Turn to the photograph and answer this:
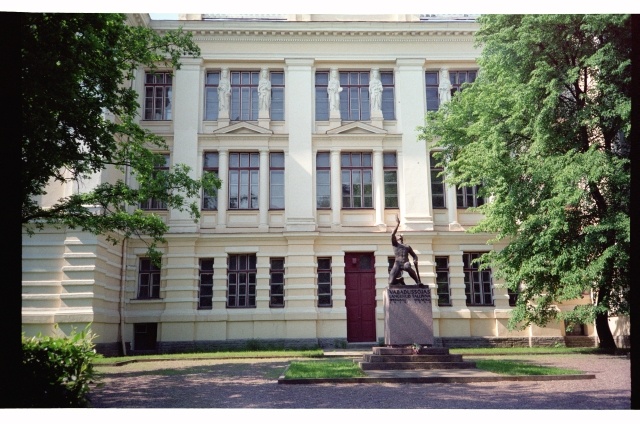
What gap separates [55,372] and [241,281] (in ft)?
49.8

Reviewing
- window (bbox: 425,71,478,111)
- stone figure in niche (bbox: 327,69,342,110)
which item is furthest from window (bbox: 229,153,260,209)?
window (bbox: 425,71,478,111)

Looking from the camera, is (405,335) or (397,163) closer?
(405,335)

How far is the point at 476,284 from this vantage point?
74.0ft

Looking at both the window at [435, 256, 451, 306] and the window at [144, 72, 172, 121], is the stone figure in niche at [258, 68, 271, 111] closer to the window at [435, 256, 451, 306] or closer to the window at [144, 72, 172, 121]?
the window at [144, 72, 172, 121]

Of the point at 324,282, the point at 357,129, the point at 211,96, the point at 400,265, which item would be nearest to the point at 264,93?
the point at 211,96

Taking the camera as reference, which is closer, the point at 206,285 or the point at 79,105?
the point at 79,105

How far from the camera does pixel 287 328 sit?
848 inches

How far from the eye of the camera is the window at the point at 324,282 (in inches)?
872

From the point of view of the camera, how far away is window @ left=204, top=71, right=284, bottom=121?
23.6m

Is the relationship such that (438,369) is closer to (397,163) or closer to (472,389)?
(472,389)

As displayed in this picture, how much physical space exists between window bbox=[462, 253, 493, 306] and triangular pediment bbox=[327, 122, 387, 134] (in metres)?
6.01

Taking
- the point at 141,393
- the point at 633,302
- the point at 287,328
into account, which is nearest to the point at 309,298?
the point at 287,328

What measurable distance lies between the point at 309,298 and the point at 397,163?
253 inches

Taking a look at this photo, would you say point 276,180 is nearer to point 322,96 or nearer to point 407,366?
point 322,96
